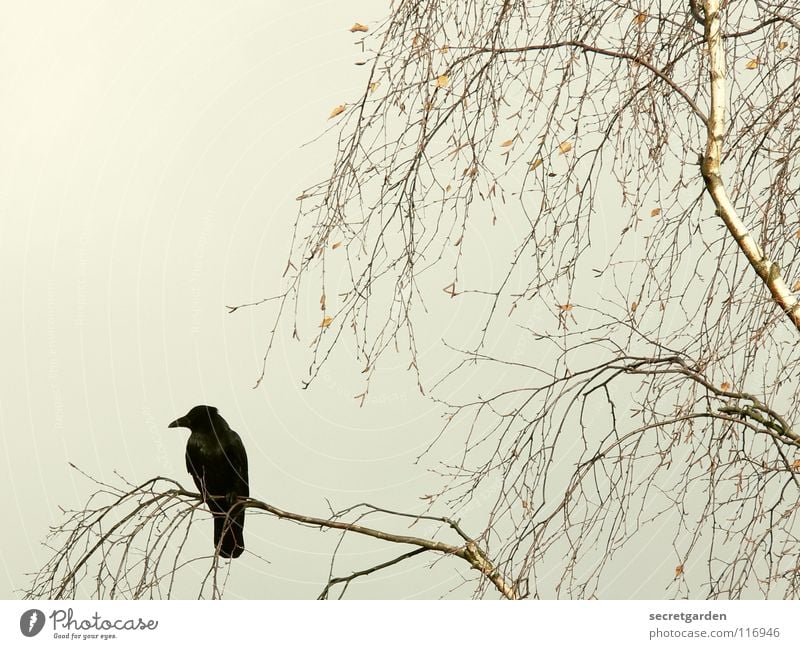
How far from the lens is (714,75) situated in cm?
193

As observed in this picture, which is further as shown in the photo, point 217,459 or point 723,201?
point 217,459

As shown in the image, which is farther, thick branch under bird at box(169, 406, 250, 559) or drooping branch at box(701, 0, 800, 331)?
thick branch under bird at box(169, 406, 250, 559)

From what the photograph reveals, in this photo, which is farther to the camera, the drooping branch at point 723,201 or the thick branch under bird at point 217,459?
the thick branch under bird at point 217,459

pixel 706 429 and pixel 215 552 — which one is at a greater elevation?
pixel 706 429

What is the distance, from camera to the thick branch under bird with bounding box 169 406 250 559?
2.88 m

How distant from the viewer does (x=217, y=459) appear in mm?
2932

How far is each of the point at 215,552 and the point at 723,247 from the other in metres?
1.23

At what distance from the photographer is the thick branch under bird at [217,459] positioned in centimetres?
288
